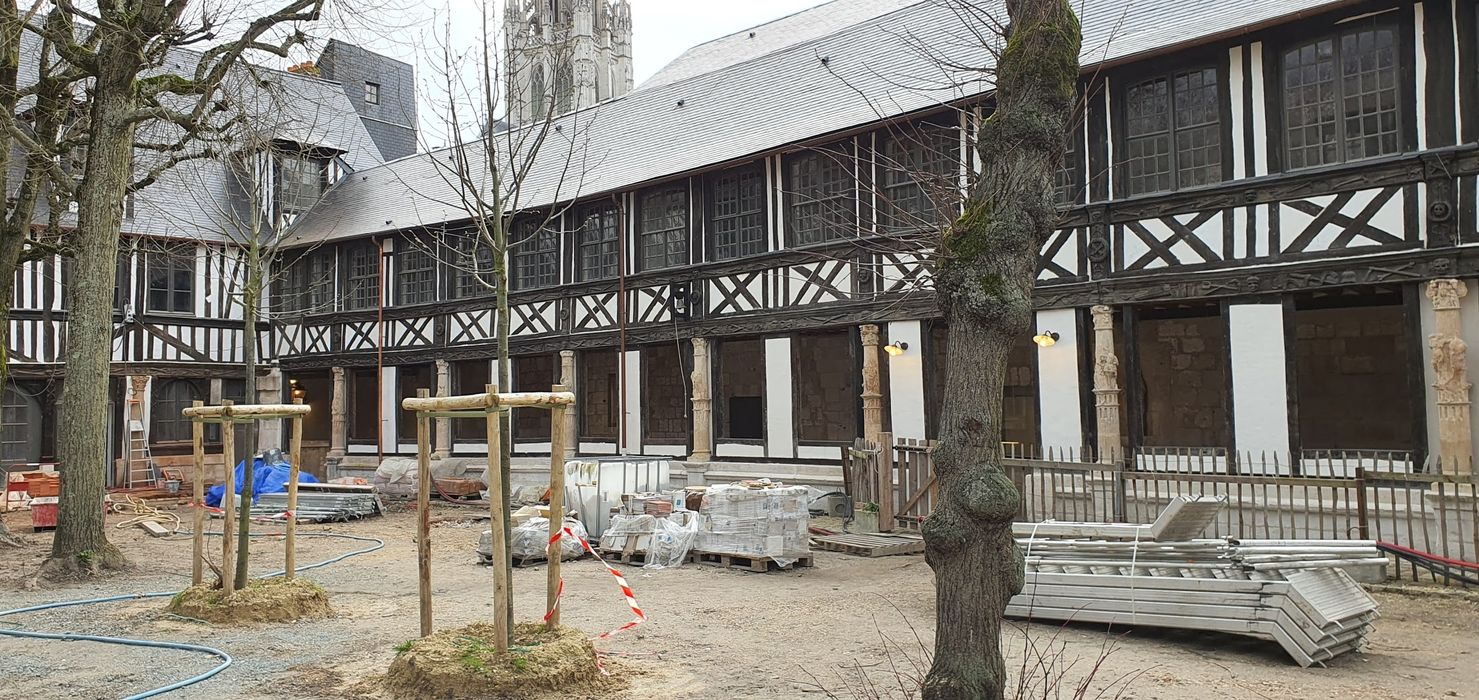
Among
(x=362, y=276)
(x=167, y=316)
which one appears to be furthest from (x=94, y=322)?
(x=167, y=316)

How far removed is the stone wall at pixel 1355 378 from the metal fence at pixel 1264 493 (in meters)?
2.16

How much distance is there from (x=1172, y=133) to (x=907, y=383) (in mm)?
4600

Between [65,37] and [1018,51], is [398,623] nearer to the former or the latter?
[1018,51]

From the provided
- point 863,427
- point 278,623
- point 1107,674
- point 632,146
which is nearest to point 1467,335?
point 1107,674

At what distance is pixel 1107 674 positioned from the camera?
606cm

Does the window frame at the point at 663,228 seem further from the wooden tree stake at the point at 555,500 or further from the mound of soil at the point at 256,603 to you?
the wooden tree stake at the point at 555,500

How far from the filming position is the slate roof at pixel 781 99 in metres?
11.9

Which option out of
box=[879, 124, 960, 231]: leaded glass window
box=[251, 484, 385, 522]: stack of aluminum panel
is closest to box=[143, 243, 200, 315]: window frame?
box=[251, 484, 385, 522]: stack of aluminum panel

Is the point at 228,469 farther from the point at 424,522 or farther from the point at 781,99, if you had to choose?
the point at 781,99

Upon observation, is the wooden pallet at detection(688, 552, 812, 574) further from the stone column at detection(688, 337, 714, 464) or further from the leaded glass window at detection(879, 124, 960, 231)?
the stone column at detection(688, 337, 714, 464)

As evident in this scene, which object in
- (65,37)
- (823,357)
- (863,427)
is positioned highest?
(65,37)

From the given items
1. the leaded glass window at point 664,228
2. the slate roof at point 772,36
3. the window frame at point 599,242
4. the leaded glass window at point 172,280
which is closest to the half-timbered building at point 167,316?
the leaded glass window at point 172,280

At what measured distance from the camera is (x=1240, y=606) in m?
6.61

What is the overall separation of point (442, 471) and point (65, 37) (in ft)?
37.5
